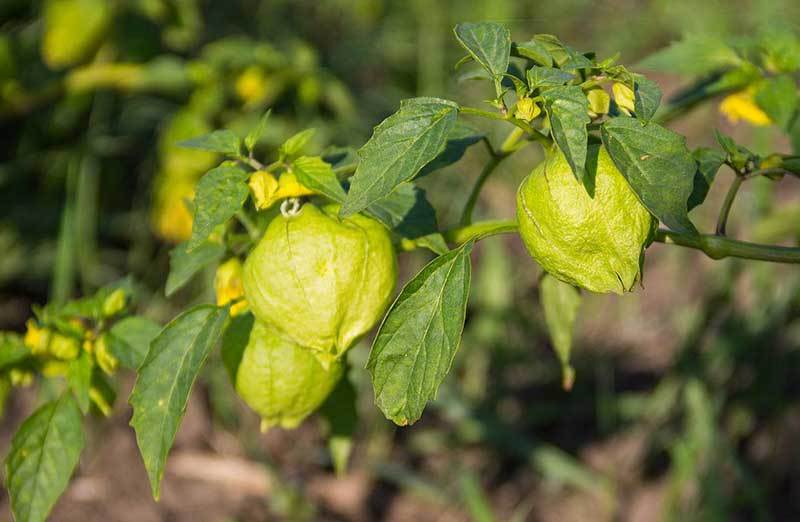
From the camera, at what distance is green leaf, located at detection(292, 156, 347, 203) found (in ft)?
2.67

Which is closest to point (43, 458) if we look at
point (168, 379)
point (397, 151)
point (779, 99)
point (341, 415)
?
point (168, 379)

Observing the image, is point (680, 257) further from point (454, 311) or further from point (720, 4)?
point (454, 311)

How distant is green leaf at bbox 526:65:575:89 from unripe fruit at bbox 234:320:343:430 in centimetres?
35

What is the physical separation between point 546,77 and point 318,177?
0.78 ft

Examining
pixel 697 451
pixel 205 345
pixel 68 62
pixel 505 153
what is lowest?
pixel 697 451

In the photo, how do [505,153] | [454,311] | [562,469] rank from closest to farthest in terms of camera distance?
1. [454,311]
2. [505,153]
3. [562,469]

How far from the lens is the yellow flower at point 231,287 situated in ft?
3.05

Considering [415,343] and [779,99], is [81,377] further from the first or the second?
[779,99]

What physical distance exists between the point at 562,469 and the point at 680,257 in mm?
863

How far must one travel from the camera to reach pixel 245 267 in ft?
2.74

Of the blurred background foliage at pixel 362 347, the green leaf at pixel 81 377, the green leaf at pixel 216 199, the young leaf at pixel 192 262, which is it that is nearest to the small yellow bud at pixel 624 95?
the green leaf at pixel 216 199

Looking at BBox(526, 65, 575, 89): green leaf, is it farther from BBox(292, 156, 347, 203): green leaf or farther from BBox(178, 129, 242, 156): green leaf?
BBox(178, 129, 242, 156): green leaf

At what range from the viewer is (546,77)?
2.48 feet

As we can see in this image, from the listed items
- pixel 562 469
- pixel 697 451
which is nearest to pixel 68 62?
pixel 562 469
